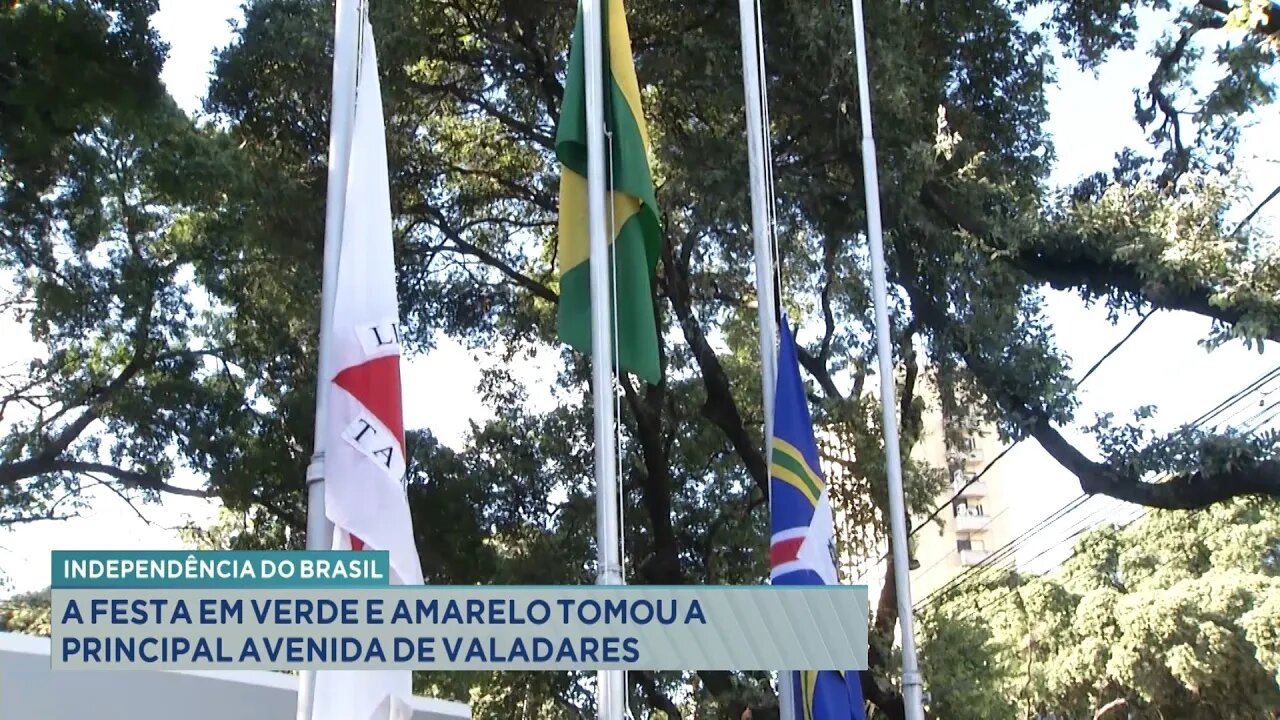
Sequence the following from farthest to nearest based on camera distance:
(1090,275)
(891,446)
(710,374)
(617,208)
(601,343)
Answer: (710,374)
(1090,275)
(891,446)
(617,208)
(601,343)

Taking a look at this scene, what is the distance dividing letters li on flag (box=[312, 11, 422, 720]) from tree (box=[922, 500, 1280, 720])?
52.1ft

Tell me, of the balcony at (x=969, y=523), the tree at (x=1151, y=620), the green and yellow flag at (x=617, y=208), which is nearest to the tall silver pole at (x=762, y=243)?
the green and yellow flag at (x=617, y=208)

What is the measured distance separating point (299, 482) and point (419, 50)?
13.9 feet

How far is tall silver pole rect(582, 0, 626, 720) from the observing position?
4.89m

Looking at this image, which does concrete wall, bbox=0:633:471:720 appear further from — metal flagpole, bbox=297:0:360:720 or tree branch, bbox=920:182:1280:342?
tree branch, bbox=920:182:1280:342

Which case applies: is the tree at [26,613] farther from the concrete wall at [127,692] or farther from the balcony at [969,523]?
the balcony at [969,523]

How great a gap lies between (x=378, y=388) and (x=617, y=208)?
144cm

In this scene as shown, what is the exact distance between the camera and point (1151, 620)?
22797 mm

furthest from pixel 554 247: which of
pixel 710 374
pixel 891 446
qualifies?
pixel 891 446

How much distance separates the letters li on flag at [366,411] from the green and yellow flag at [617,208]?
829 millimetres

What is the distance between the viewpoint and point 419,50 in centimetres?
1154

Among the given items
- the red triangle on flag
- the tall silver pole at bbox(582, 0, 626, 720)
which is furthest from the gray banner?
the red triangle on flag

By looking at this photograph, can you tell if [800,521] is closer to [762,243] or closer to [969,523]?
[762,243]

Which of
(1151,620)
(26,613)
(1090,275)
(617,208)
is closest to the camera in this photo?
(617,208)
